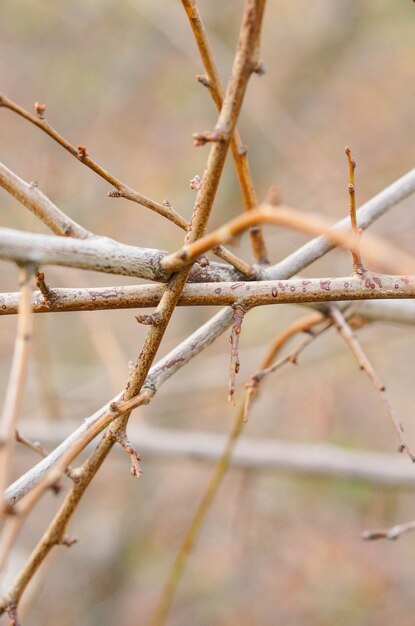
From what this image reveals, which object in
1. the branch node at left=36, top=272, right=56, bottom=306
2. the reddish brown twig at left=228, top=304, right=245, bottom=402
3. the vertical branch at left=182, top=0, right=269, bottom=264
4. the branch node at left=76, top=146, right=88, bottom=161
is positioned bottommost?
the reddish brown twig at left=228, top=304, right=245, bottom=402

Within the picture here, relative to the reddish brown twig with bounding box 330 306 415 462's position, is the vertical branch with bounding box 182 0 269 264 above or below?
above

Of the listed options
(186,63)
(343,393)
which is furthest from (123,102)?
(343,393)

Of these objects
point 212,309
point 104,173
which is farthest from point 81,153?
point 212,309

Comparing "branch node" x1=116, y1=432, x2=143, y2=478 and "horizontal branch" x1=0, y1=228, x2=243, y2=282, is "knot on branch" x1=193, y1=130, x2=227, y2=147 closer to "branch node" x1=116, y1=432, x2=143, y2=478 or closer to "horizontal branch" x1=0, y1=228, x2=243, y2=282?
"horizontal branch" x1=0, y1=228, x2=243, y2=282

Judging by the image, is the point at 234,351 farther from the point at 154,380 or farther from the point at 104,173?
the point at 104,173

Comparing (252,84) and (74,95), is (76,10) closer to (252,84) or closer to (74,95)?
(74,95)

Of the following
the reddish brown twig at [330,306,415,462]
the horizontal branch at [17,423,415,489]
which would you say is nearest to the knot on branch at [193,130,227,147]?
the reddish brown twig at [330,306,415,462]
